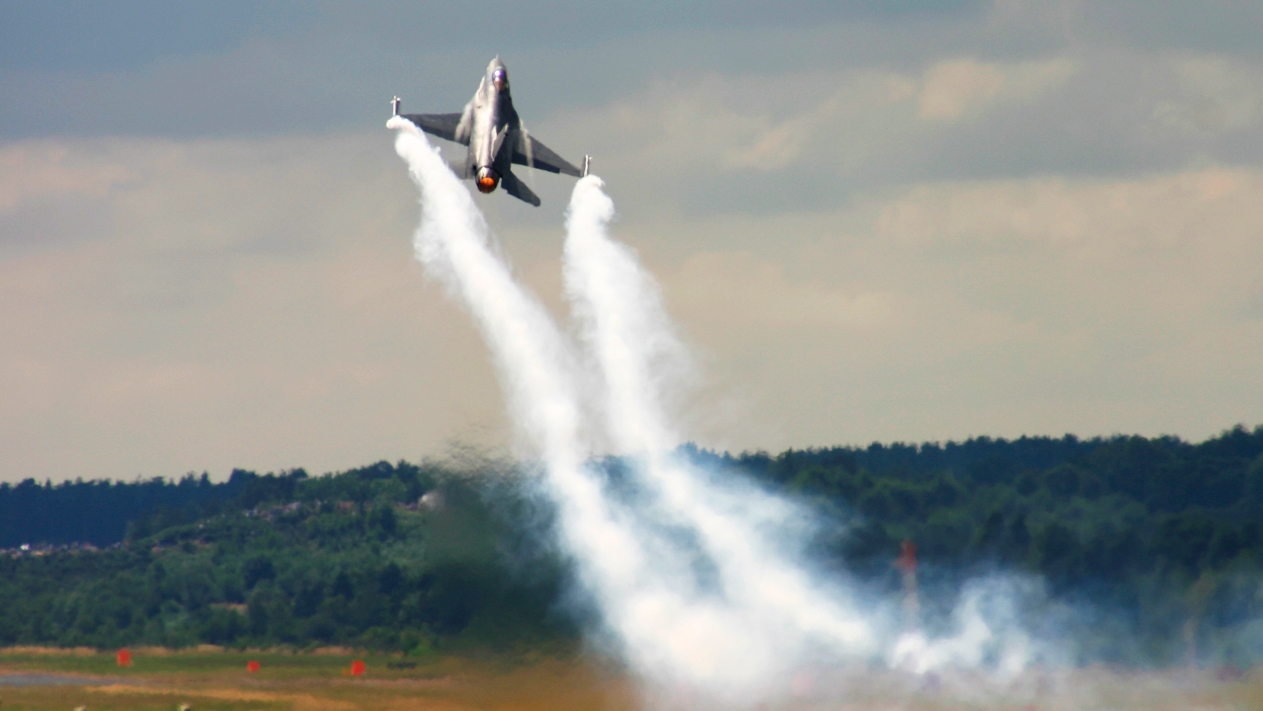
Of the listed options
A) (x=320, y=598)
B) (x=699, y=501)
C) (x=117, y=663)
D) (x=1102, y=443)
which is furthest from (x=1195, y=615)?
(x=117, y=663)

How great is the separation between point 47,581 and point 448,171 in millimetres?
68216

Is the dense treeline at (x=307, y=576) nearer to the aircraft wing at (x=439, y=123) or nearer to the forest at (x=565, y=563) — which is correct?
the forest at (x=565, y=563)

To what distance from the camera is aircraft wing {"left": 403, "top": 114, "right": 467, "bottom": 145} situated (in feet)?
180

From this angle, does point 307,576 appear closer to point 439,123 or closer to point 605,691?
point 605,691

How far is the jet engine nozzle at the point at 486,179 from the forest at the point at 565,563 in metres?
11.5

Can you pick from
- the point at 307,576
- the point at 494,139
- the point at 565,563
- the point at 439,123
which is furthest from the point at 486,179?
the point at 307,576

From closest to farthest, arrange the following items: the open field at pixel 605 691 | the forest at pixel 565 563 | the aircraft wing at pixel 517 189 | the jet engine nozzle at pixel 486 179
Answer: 1. the jet engine nozzle at pixel 486 179
2. the aircraft wing at pixel 517 189
3. the open field at pixel 605 691
4. the forest at pixel 565 563

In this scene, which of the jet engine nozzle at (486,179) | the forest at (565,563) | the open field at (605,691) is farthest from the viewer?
the forest at (565,563)

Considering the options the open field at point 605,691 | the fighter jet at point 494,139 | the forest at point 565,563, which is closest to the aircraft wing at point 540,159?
the fighter jet at point 494,139

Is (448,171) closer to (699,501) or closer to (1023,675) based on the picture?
(699,501)

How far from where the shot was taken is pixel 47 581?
113875 millimetres

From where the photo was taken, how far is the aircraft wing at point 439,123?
5494 cm

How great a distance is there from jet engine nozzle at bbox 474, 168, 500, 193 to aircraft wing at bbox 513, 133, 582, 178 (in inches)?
61.9

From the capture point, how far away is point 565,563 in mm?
61625
